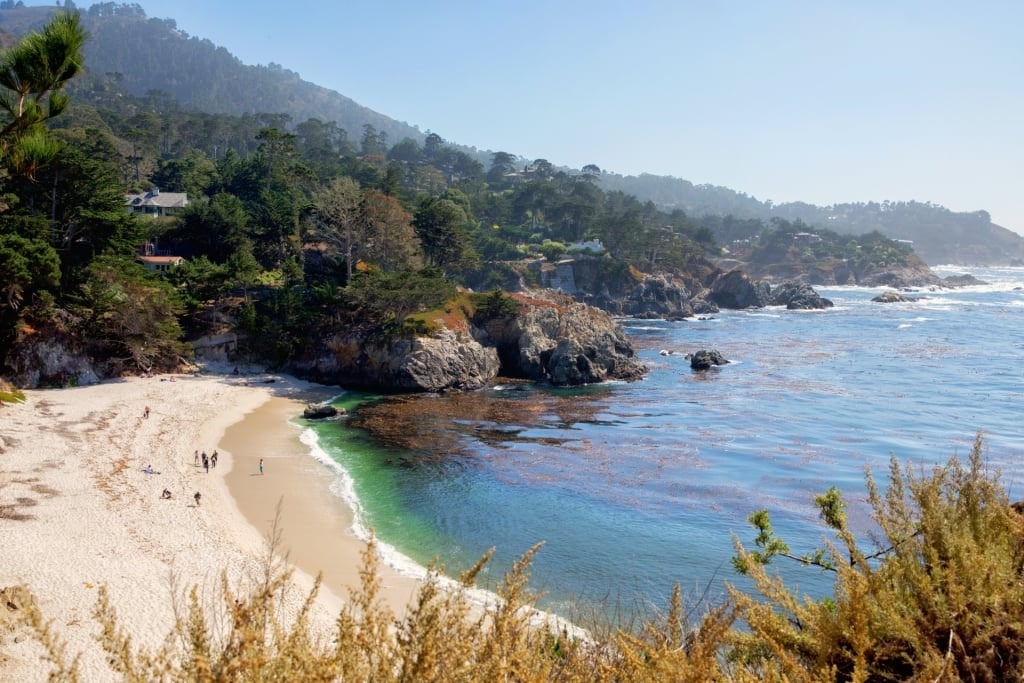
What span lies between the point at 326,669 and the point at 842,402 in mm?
45817

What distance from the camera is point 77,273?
130 ft

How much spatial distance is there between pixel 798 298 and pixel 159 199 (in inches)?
3426

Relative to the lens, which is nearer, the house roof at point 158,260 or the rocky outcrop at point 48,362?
the rocky outcrop at point 48,362

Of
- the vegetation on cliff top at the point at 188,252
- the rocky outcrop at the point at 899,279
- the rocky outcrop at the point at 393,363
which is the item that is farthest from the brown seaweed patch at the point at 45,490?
the rocky outcrop at the point at 899,279

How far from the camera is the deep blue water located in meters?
21.8

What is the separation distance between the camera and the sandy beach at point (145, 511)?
53.4ft

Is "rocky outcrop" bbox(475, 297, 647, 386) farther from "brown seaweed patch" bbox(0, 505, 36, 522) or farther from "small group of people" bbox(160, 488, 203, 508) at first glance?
"brown seaweed patch" bbox(0, 505, 36, 522)

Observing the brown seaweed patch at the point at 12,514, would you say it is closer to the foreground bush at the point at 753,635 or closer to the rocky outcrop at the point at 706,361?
the foreground bush at the point at 753,635

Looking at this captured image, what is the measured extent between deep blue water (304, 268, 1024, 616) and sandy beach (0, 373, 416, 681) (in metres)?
2.04

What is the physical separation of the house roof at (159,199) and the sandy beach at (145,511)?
112 feet

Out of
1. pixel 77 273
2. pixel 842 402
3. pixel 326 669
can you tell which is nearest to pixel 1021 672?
pixel 326 669

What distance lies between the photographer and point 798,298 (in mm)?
100688

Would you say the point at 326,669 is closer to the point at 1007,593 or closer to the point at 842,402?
the point at 1007,593

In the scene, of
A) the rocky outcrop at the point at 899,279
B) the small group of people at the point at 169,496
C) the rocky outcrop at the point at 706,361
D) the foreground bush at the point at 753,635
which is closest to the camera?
the foreground bush at the point at 753,635
